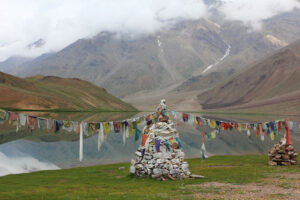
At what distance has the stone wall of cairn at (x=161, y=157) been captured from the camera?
22281mm

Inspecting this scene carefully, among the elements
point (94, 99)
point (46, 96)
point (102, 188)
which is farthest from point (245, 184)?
point (94, 99)

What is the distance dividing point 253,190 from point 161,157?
7005 millimetres

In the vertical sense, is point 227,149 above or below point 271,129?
below

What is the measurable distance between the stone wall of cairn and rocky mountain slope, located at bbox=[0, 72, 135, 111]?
11394cm

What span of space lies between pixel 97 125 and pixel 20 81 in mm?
147900

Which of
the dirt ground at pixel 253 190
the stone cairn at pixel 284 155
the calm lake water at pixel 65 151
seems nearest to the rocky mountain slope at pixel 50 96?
the calm lake water at pixel 65 151

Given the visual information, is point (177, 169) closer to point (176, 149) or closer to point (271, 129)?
point (176, 149)

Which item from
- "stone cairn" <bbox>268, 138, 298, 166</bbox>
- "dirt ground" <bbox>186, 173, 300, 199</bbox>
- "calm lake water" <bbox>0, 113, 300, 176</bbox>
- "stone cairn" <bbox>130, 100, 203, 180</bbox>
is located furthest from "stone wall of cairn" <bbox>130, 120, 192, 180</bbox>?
"stone cairn" <bbox>268, 138, 298, 166</bbox>

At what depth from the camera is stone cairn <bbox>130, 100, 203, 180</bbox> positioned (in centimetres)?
2230

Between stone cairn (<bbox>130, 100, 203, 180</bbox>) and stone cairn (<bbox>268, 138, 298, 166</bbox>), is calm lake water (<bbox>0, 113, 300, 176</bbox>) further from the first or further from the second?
stone cairn (<bbox>268, 138, 298, 166</bbox>)

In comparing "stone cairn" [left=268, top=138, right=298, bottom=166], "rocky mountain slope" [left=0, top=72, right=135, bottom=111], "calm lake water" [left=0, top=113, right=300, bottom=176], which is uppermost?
"rocky mountain slope" [left=0, top=72, right=135, bottom=111]

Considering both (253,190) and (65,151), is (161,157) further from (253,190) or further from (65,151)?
(65,151)

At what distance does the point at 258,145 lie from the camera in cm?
6581

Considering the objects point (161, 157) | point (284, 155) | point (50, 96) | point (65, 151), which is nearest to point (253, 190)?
point (161, 157)
